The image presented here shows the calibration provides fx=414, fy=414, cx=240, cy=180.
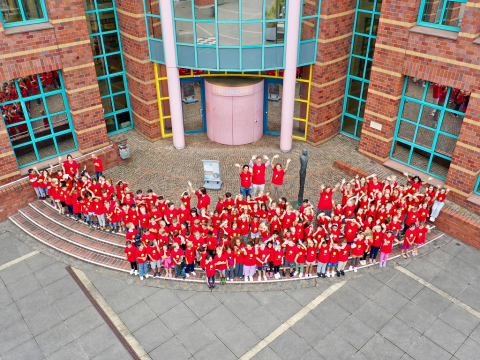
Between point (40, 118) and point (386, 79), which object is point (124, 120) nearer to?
point (40, 118)

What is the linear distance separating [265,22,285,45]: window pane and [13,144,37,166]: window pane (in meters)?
9.40

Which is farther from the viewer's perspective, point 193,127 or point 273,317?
point 193,127

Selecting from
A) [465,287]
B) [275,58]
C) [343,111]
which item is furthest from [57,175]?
[465,287]

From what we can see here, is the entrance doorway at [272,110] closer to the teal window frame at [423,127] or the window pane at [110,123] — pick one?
the teal window frame at [423,127]

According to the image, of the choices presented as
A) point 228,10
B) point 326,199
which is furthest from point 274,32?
point 326,199

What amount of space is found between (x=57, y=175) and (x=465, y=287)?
42.6ft

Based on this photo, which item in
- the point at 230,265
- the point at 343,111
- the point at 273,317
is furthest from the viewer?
the point at 343,111

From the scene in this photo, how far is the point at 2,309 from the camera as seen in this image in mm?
10695

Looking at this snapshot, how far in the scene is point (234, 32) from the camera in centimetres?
1426

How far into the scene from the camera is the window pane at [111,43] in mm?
16570

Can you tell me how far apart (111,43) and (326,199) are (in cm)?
1086

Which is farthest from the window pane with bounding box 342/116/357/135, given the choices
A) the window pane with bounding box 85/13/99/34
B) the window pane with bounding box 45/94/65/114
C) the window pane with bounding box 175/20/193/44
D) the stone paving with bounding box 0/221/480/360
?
the window pane with bounding box 45/94/65/114

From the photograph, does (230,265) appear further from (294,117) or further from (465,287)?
(294,117)

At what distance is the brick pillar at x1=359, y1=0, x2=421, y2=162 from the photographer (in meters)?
13.2
